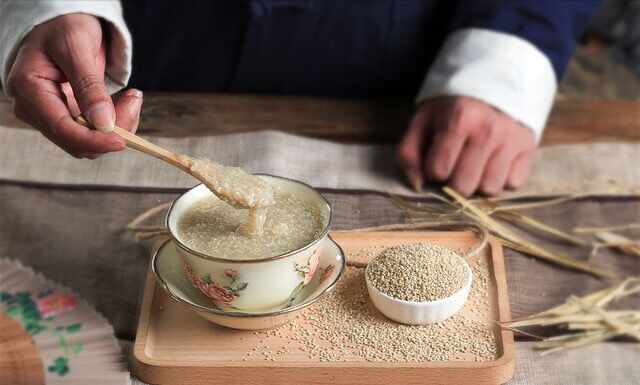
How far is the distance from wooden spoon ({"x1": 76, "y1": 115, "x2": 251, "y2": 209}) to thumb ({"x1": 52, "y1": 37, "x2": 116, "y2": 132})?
0.01 m

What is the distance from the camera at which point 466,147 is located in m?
1.06

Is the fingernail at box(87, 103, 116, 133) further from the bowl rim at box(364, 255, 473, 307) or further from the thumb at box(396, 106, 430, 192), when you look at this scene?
the thumb at box(396, 106, 430, 192)

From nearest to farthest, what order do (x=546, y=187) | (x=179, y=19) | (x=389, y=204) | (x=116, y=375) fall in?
1. (x=116, y=375)
2. (x=389, y=204)
3. (x=546, y=187)
4. (x=179, y=19)

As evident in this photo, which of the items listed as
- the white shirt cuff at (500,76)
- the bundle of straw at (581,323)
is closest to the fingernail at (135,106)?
the bundle of straw at (581,323)

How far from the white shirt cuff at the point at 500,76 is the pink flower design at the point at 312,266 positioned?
15.7 inches

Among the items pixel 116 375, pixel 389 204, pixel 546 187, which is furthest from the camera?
pixel 546 187

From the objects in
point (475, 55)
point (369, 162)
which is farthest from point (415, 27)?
point (369, 162)

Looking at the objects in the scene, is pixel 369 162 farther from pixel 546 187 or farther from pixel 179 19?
pixel 179 19

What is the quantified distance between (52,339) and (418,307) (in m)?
0.30

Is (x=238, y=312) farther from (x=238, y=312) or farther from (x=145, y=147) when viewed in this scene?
(x=145, y=147)

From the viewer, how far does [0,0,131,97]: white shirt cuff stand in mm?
751

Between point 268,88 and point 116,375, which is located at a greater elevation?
point 116,375

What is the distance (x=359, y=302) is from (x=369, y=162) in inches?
11.4

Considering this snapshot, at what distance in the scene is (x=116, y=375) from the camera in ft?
2.30
